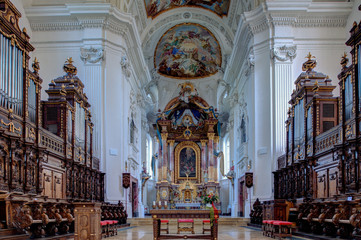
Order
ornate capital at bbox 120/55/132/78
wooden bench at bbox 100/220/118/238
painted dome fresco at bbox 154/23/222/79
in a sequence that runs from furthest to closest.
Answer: painted dome fresco at bbox 154/23/222/79
ornate capital at bbox 120/55/132/78
wooden bench at bbox 100/220/118/238

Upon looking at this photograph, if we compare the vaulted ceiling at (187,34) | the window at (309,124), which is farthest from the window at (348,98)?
the vaulted ceiling at (187,34)

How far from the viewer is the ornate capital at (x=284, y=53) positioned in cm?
1700

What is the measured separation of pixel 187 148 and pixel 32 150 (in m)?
21.7

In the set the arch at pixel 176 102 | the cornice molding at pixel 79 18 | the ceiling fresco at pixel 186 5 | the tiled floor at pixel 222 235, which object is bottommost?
the tiled floor at pixel 222 235

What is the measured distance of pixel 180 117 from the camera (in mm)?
31344

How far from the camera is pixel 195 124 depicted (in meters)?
31.1

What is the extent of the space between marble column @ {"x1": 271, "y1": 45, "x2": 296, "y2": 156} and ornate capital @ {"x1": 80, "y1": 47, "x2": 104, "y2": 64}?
6.84 meters

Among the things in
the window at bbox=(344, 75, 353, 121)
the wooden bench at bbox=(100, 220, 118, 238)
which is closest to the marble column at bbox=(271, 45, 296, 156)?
the window at bbox=(344, 75, 353, 121)

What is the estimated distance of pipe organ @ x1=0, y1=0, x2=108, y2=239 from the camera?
27.3 feet

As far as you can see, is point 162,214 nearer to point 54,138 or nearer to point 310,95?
point 54,138

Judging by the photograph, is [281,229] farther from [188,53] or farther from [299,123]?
[188,53]

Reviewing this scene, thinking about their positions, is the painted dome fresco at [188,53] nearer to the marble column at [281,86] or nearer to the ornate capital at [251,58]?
the ornate capital at [251,58]

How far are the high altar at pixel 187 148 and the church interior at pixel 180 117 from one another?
3.8 inches

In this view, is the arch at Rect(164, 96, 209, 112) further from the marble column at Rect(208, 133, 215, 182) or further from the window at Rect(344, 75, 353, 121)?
the window at Rect(344, 75, 353, 121)
